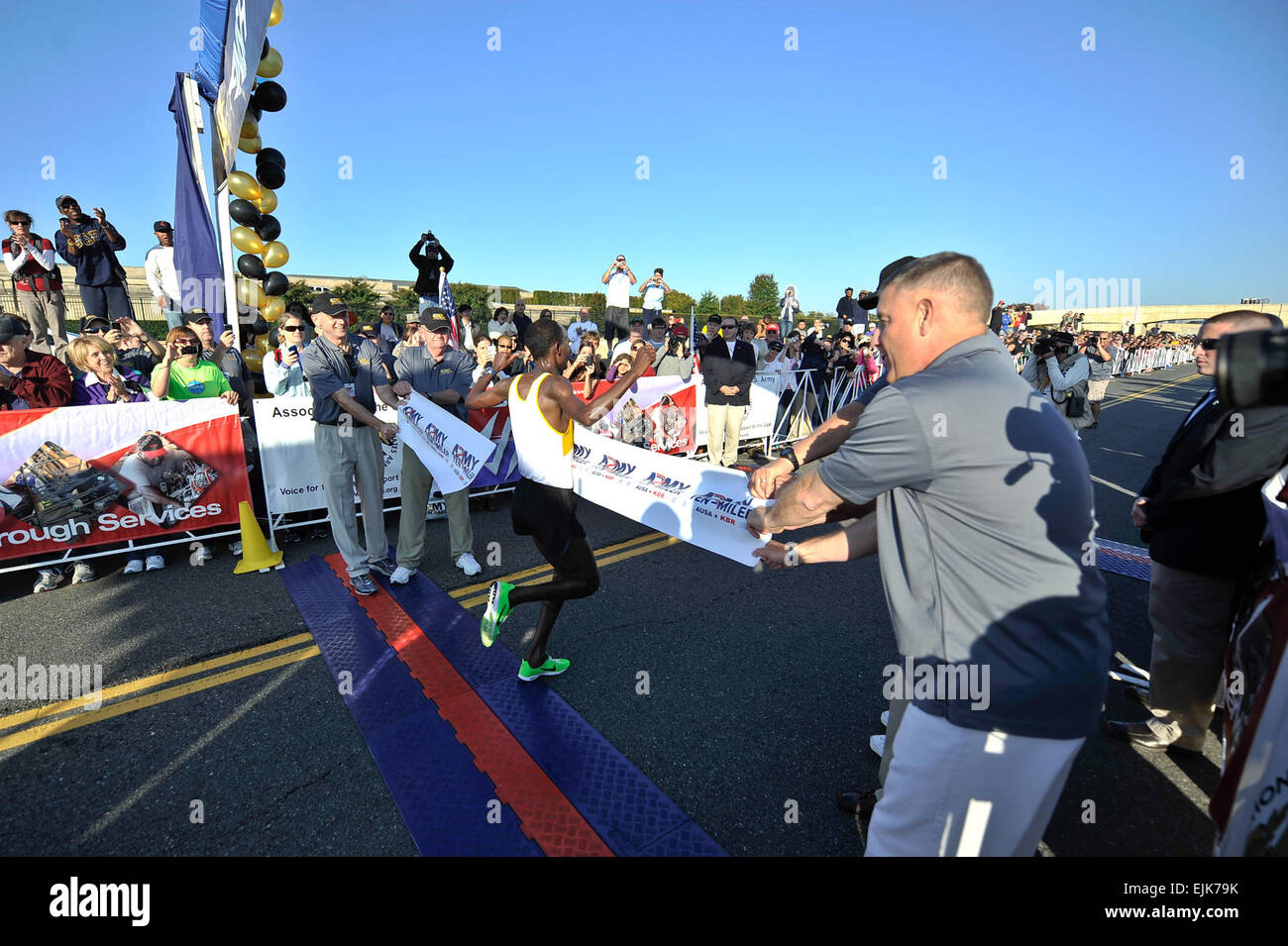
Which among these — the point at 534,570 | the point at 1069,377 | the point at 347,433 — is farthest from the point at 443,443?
the point at 1069,377

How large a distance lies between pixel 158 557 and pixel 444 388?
309cm

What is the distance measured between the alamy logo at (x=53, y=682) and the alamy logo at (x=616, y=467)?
3630 millimetres

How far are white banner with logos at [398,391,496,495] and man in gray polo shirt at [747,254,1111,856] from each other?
145 inches

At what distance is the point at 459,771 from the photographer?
117 inches

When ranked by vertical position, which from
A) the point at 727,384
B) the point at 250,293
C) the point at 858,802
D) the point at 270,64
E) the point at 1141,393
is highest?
the point at 270,64

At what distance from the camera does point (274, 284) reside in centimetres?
820

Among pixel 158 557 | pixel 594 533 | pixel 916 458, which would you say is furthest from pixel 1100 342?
→ pixel 158 557

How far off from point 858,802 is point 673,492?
7.28 feet

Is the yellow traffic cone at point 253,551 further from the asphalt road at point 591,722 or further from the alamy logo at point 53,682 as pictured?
the alamy logo at point 53,682

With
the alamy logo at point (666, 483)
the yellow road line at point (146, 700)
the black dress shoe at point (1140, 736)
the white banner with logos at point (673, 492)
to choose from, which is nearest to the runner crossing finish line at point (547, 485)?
the white banner with logos at point (673, 492)

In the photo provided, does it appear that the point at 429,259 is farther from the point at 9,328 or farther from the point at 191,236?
the point at 9,328

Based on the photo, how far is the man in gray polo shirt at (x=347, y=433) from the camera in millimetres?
4715
